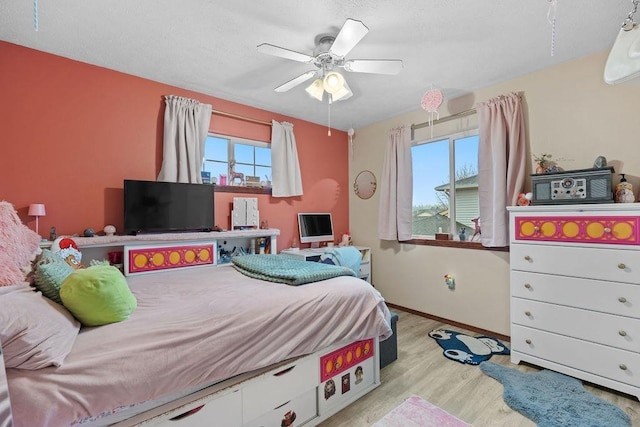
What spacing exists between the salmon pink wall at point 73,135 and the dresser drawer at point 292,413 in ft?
7.15

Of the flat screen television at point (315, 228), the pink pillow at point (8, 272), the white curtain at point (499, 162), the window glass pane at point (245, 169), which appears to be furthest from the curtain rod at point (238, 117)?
the white curtain at point (499, 162)

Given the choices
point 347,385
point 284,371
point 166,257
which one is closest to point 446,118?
point 347,385

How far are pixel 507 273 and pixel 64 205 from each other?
13.4 feet

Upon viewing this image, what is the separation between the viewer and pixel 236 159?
3.46 metres

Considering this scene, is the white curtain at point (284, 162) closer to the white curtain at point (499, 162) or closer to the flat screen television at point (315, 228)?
the flat screen television at point (315, 228)

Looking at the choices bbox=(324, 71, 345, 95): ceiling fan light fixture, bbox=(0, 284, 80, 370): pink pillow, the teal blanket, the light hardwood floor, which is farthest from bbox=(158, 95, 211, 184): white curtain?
the light hardwood floor

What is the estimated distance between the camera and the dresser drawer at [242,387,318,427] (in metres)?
1.55

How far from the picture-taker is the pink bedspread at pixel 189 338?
97 centimetres

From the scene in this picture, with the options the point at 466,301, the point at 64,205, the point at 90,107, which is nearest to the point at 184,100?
the point at 90,107

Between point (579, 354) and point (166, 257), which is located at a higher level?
point (166, 257)

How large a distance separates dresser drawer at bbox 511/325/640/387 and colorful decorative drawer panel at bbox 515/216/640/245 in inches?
29.2

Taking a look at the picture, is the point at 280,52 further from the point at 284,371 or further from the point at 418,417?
the point at 418,417

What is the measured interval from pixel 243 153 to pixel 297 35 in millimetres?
1713

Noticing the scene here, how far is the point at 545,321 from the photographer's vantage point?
7.36ft
